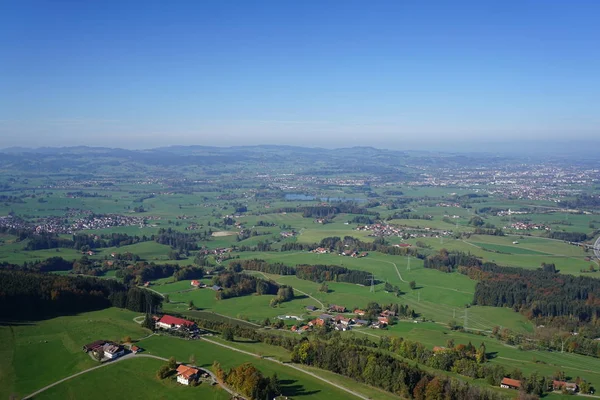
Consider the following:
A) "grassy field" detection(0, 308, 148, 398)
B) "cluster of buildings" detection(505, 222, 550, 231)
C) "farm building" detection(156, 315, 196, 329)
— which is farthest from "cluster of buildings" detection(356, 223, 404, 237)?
"grassy field" detection(0, 308, 148, 398)

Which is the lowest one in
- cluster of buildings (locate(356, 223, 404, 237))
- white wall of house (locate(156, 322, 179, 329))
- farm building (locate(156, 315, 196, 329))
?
cluster of buildings (locate(356, 223, 404, 237))

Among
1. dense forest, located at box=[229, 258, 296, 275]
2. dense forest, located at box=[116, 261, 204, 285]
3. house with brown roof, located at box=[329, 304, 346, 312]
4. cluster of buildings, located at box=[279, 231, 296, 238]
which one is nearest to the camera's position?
house with brown roof, located at box=[329, 304, 346, 312]

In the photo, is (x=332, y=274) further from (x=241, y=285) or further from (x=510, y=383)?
(x=510, y=383)

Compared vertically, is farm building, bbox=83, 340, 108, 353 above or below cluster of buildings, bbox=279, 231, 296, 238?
above

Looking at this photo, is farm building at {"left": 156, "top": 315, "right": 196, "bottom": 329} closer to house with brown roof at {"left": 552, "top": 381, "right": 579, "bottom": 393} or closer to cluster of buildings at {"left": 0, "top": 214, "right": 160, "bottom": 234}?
house with brown roof at {"left": 552, "top": 381, "right": 579, "bottom": 393}

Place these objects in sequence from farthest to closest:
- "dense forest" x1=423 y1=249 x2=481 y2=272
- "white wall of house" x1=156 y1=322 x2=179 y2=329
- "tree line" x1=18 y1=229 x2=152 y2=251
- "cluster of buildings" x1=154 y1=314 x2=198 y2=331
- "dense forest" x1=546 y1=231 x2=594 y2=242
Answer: "dense forest" x1=546 y1=231 x2=594 y2=242 < "tree line" x1=18 y1=229 x2=152 y2=251 < "dense forest" x1=423 y1=249 x2=481 y2=272 < "white wall of house" x1=156 y1=322 x2=179 y2=329 < "cluster of buildings" x1=154 y1=314 x2=198 y2=331

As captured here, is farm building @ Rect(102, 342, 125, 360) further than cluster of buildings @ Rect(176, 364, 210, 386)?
Yes
